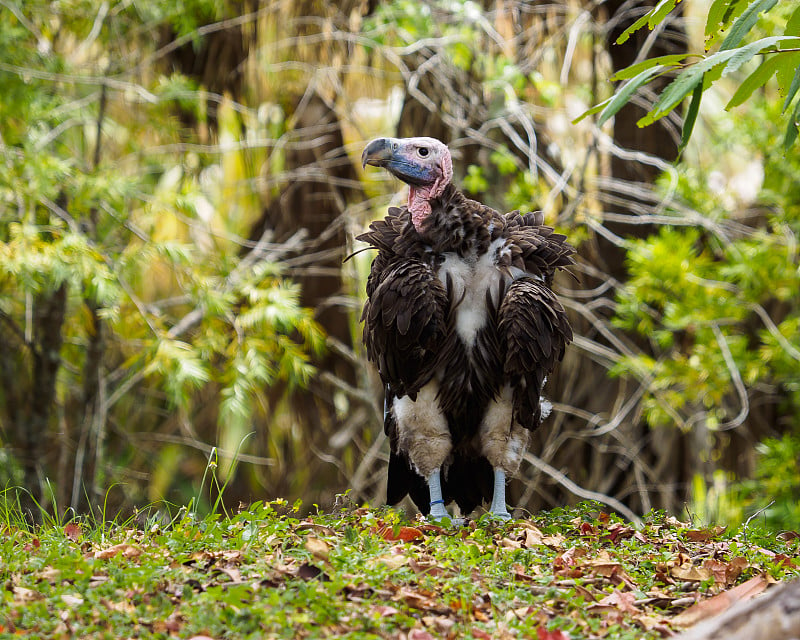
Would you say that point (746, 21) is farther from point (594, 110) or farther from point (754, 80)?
point (594, 110)

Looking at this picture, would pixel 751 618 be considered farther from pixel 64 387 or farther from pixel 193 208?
pixel 64 387

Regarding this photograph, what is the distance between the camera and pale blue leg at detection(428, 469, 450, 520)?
4.56m

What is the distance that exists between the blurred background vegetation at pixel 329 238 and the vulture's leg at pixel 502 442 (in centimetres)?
278

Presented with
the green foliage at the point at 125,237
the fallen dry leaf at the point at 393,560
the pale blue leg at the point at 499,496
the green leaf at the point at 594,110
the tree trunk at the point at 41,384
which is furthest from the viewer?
the tree trunk at the point at 41,384

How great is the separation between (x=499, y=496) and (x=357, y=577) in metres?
1.59

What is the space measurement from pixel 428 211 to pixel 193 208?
138 inches

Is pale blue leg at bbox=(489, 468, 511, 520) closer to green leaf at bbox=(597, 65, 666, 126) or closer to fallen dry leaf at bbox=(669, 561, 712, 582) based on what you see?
fallen dry leaf at bbox=(669, 561, 712, 582)

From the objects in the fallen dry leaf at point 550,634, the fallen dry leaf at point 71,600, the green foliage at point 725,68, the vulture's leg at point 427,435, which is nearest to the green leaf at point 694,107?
the green foliage at point 725,68

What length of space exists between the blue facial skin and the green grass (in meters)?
1.65

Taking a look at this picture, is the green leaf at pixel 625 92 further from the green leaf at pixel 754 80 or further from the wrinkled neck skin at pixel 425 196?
the wrinkled neck skin at pixel 425 196

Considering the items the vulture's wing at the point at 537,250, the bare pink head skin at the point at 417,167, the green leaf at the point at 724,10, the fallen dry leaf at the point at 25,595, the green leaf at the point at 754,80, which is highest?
the green leaf at the point at 724,10

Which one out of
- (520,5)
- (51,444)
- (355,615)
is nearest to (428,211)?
(355,615)

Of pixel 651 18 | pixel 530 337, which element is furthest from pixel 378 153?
pixel 651 18

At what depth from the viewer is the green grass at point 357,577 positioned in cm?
280
